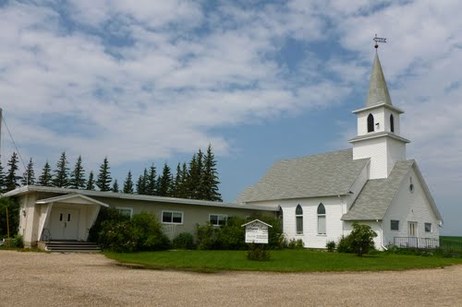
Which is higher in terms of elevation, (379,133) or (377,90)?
(377,90)

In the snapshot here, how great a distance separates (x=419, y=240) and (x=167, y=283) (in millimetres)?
25438

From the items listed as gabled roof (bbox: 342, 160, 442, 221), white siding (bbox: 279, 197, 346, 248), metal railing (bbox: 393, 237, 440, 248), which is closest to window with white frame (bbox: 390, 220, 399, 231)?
metal railing (bbox: 393, 237, 440, 248)

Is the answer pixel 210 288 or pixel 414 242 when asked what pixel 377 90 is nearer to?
pixel 414 242

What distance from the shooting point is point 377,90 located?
3741 centimetres

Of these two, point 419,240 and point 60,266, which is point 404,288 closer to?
point 60,266

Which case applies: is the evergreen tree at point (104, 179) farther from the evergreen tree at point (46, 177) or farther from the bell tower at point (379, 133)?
the bell tower at point (379, 133)

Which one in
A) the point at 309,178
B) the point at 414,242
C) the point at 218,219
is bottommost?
the point at 414,242

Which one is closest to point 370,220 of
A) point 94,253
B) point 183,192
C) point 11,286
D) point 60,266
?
point 94,253

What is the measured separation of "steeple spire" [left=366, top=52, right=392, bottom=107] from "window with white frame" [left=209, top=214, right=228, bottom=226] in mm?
14744

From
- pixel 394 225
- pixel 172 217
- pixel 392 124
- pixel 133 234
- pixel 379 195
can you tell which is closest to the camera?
pixel 133 234

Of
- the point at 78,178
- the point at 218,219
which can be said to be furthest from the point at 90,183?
the point at 218,219

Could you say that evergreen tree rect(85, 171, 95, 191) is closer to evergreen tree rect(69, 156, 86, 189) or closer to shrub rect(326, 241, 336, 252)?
evergreen tree rect(69, 156, 86, 189)

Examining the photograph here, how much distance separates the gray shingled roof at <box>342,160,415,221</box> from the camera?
1246 inches

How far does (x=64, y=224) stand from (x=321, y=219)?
18545 millimetres
